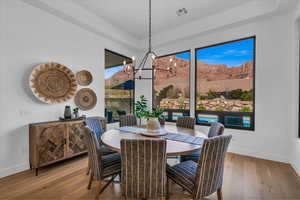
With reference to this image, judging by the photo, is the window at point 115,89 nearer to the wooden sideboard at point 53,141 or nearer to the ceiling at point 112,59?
the ceiling at point 112,59

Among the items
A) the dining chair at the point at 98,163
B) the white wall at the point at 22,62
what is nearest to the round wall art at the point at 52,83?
the white wall at the point at 22,62

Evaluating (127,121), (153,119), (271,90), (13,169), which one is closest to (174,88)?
(127,121)

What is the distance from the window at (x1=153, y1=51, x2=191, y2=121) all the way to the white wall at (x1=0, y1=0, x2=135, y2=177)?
2542 millimetres

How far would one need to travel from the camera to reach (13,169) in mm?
2504

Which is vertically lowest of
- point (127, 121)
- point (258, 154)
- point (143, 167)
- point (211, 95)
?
point (258, 154)

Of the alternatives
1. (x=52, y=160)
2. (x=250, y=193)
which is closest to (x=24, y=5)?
(x=52, y=160)

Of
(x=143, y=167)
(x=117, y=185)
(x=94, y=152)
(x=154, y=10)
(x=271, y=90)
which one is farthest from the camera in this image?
(x=154, y=10)

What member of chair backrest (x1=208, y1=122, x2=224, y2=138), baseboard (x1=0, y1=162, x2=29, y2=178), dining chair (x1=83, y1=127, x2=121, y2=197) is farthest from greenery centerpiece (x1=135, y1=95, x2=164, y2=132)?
baseboard (x1=0, y1=162, x2=29, y2=178)

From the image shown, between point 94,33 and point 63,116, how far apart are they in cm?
224

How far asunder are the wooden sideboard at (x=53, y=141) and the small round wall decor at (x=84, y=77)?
1.03 meters

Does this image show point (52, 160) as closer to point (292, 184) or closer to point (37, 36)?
point (37, 36)

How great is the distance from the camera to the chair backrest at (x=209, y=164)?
137 centimetres

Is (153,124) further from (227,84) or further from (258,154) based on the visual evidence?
(258,154)

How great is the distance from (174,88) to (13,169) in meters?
4.09
